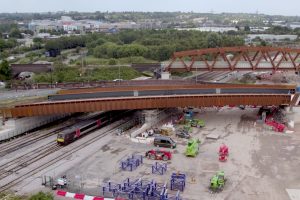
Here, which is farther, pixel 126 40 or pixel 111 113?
pixel 126 40

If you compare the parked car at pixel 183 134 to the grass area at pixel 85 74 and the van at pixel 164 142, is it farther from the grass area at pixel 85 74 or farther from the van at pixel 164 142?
the grass area at pixel 85 74

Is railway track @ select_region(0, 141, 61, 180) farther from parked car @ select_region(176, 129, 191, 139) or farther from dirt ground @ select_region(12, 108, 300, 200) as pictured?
parked car @ select_region(176, 129, 191, 139)

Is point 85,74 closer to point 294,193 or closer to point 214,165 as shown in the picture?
point 214,165

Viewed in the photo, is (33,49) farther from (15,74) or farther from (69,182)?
(69,182)

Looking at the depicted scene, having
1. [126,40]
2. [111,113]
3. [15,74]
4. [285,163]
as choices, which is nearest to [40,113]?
[111,113]

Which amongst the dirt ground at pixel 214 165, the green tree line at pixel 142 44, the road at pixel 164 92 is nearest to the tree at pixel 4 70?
the road at pixel 164 92

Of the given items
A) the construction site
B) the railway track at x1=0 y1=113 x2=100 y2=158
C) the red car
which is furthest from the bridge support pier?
the red car

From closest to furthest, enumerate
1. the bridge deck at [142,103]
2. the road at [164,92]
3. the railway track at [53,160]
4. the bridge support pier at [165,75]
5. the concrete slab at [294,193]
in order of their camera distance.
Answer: the concrete slab at [294,193]
the railway track at [53,160]
the bridge deck at [142,103]
the road at [164,92]
the bridge support pier at [165,75]
